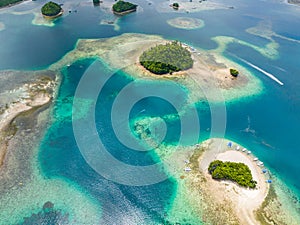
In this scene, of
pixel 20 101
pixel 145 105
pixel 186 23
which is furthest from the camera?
pixel 186 23

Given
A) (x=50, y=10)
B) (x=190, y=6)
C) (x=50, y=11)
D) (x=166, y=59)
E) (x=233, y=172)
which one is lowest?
(x=190, y=6)

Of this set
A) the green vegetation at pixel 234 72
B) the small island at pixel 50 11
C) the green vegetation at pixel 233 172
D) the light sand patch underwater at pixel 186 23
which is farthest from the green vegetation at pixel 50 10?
the green vegetation at pixel 233 172

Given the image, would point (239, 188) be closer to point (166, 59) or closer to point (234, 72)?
point (234, 72)

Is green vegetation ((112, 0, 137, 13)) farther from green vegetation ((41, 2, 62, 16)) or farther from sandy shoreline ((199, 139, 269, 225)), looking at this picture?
sandy shoreline ((199, 139, 269, 225))

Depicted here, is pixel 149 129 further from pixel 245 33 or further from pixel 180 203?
pixel 245 33

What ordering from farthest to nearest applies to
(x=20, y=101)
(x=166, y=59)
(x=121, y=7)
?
1. (x=121, y=7)
2. (x=166, y=59)
3. (x=20, y=101)

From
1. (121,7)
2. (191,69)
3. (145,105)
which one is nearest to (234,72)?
(191,69)

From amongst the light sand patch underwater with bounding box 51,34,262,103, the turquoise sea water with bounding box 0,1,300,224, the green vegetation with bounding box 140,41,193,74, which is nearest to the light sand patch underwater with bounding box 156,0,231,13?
the turquoise sea water with bounding box 0,1,300,224

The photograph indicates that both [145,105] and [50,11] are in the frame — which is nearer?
[145,105]

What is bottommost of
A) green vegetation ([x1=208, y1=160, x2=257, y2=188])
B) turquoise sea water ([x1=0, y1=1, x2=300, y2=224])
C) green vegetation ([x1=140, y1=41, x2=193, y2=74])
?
turquoise sea water ([x1=0, y1=1, x2=300, y2=224])
